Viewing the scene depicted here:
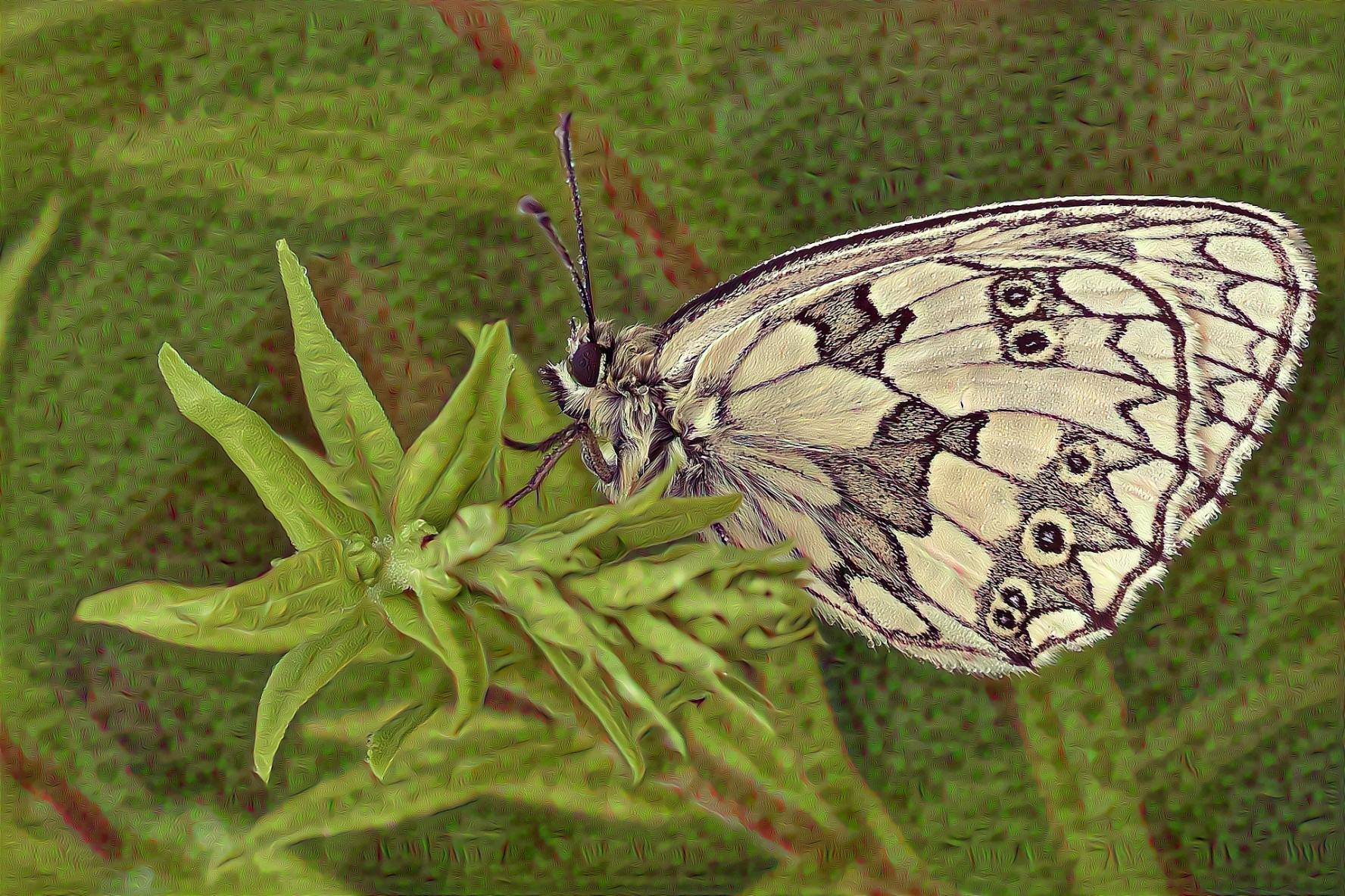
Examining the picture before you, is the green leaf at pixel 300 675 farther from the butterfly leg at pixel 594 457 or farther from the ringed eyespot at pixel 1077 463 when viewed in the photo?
the ringed eyespot at pixel 1077 463

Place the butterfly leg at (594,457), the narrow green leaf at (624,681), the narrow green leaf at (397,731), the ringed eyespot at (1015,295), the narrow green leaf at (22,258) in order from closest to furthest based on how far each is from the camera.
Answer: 1. the narrow green leaf at (624,681)
2. the narrow green leaf at (397,731)
3. the ringed eyespot at (1015,295)
4. the butterfly leg at (594,457)
5. the narrow green leaf at (22,258)

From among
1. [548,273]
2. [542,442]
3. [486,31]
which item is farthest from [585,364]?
[486,31]

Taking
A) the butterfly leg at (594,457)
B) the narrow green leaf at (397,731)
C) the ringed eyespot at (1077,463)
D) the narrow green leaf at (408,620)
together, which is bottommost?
the narrow green leaf at (397,731)

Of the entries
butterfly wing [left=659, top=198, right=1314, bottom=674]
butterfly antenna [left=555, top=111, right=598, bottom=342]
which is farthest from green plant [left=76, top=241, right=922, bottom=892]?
butterfly wing [left=659, top=198, right=1314, bottom=674]

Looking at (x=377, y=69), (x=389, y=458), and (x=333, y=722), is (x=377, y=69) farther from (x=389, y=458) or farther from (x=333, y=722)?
(x=333, y=722)

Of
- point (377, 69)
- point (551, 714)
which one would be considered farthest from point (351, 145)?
point (551, 714)

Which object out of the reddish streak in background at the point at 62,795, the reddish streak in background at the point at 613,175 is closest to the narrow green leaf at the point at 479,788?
the reddish streak in background at the point at 62,795

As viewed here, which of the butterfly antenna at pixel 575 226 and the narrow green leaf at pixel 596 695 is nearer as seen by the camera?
the narrow green leaf at pixel 596 695
